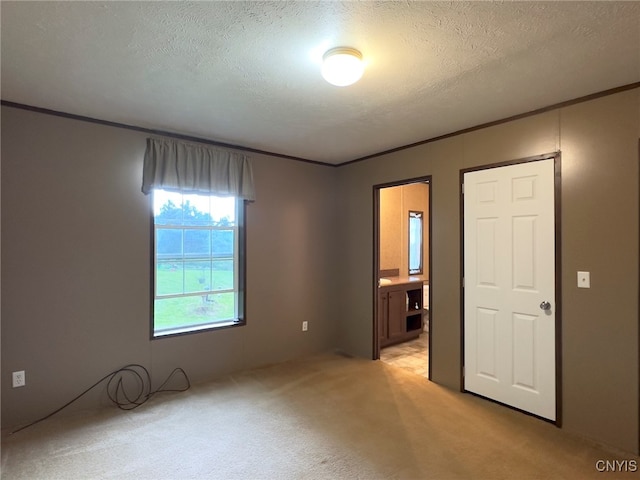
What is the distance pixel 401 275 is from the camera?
5652 mm

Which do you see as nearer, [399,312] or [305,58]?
[305,58]

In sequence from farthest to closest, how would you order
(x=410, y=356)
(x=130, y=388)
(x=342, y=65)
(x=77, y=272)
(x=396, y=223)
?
1. (x=396, y=223)
2. (x=410, y=356)
3. (x=130, y=388)
4. (x=77, y=272)
5. (x=342, y=65)

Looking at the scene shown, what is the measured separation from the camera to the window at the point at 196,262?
3.34 m

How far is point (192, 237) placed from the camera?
3.52 m

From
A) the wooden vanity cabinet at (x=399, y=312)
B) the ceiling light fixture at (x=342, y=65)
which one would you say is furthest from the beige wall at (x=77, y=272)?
the ceiling light fixture at (x=342, y=65)

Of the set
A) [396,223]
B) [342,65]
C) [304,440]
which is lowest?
[304,440]

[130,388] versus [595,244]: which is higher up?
[595,244]

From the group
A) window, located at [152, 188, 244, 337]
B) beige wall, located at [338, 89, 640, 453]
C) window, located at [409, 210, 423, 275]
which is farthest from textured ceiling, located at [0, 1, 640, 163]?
window, located at [409, 210, 423, 275]

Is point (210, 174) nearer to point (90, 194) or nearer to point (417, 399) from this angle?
point (90, 194)

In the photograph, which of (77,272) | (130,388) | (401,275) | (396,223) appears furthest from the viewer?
(401,275)

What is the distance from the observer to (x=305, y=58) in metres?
1.99

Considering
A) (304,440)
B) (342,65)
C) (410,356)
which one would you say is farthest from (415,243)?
(342,65)

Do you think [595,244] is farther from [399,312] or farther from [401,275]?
[401,275]

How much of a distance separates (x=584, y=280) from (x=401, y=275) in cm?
322
